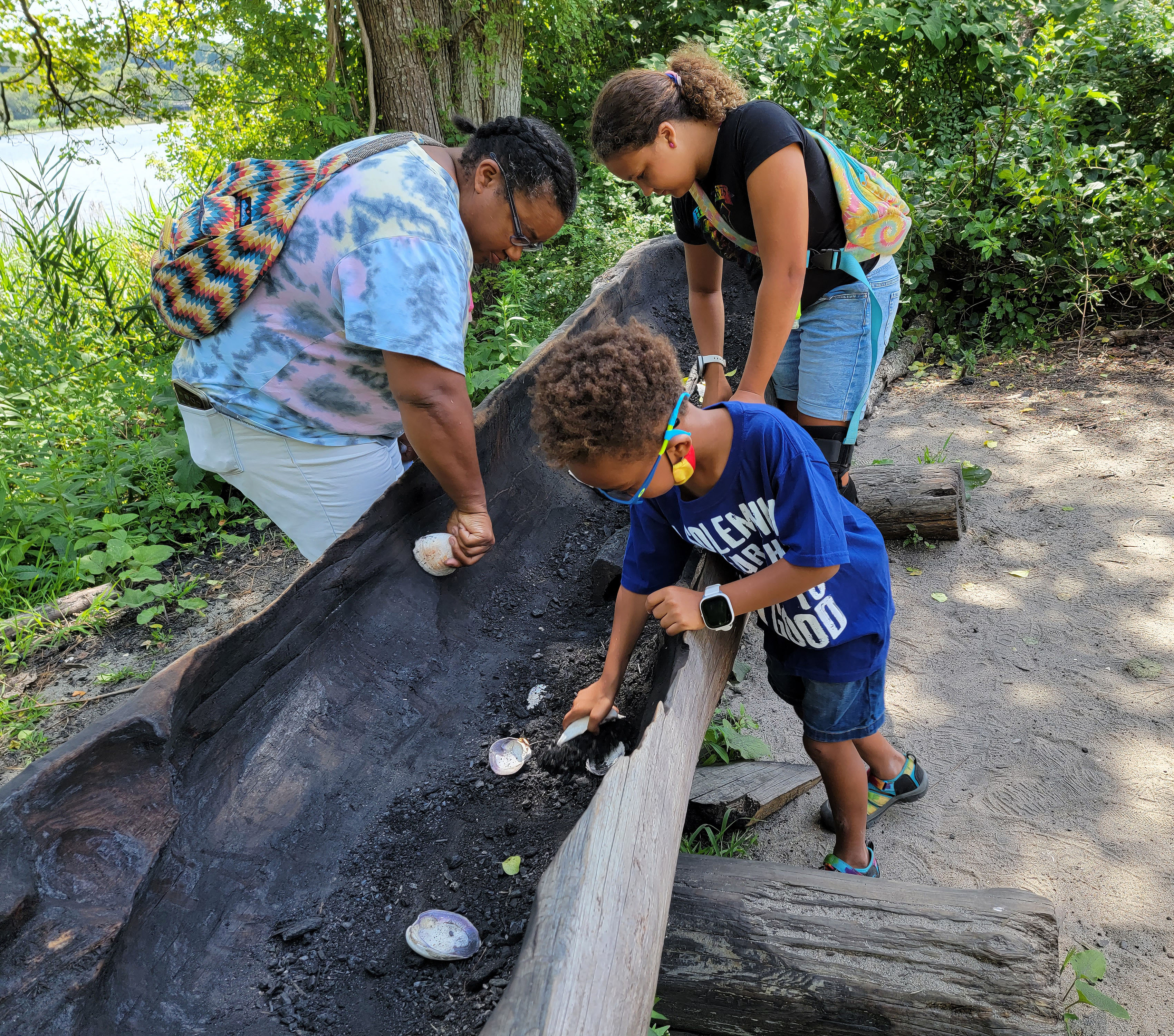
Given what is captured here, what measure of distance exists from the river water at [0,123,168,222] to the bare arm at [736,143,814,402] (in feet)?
14.0

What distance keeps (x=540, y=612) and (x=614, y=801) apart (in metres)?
1.53

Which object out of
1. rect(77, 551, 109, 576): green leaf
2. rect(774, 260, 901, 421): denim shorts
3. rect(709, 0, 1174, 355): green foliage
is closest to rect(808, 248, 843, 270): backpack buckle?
rect(774, 260, 901, 421): denim shorts

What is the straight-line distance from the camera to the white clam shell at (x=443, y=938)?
68.5 inches

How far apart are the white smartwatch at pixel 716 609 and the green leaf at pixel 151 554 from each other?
2869mm

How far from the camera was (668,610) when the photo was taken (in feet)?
6.22

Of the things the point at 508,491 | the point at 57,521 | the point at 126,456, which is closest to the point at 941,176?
the point at 508,491

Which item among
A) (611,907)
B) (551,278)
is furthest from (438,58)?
(611,907)

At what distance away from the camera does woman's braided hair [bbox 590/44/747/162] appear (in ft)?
7.16

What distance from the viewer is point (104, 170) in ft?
28.7

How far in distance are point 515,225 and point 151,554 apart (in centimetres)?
261

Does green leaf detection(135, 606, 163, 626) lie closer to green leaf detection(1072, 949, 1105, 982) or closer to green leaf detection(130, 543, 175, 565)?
green leaf detection(130, 543, 175, 565)

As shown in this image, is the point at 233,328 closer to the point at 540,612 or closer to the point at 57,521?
the point at 540,612

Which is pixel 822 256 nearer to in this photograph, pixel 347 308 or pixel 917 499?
pixel 347 308

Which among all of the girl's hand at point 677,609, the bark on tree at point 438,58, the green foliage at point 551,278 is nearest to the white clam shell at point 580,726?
the girl's hand at point 677,609
